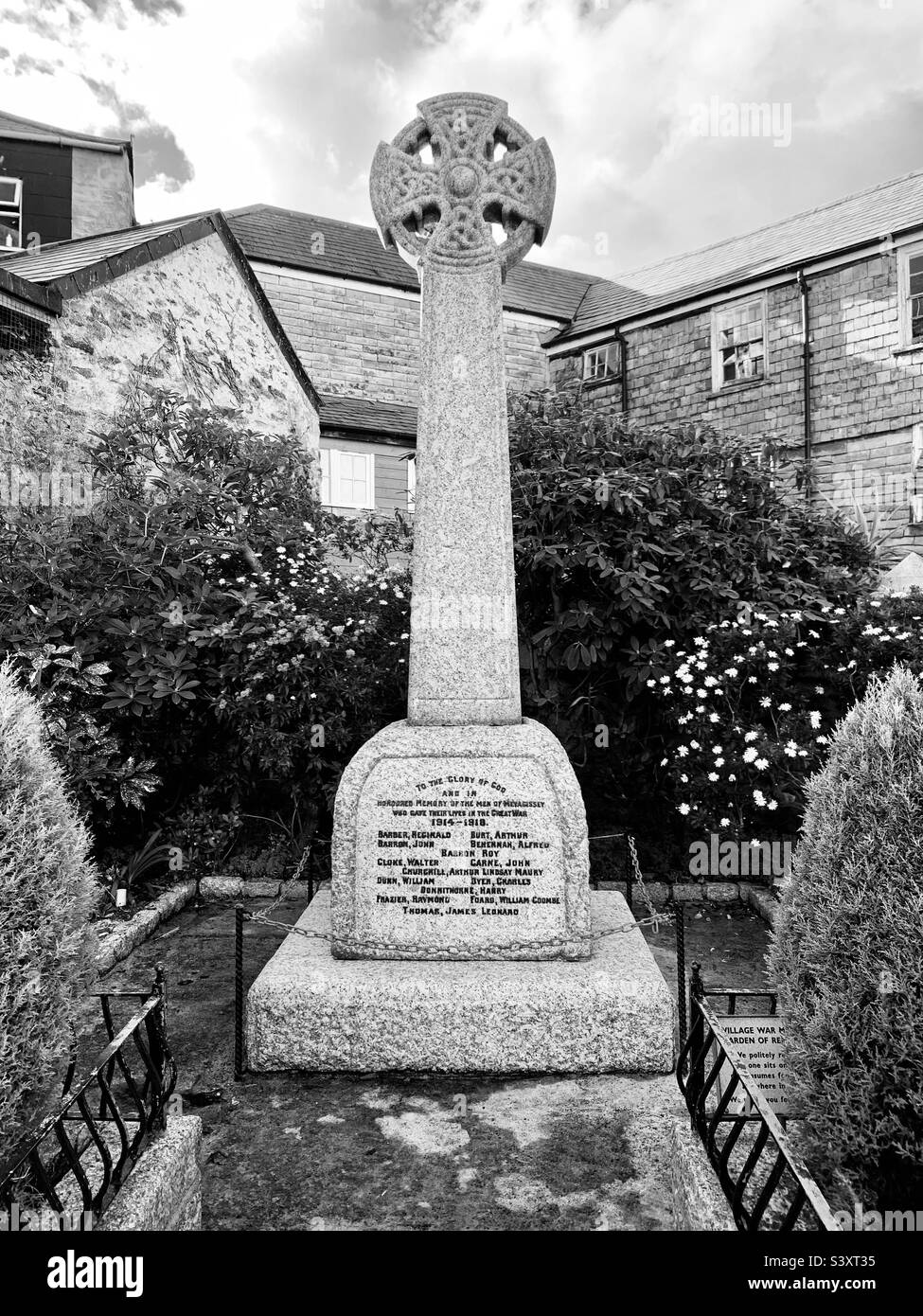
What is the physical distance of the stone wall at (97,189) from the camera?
18.6 meters

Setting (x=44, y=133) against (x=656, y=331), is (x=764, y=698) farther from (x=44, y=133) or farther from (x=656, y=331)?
(x=44, y=133)

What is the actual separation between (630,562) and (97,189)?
18.5 m

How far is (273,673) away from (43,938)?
3.86m

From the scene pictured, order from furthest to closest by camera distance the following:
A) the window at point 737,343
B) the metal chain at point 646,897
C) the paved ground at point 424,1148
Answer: the window at point 737,343, the metal chain at point 646,897, the paved ground at point 424,1148

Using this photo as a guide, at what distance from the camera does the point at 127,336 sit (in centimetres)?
802

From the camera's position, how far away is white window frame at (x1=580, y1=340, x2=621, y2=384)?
17078 millimetres

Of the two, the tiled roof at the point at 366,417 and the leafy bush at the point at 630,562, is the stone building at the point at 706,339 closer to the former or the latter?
the tiled roof at the point at 366,417

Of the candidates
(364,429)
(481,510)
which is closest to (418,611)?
(481,510)

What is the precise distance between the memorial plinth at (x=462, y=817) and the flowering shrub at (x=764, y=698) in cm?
163

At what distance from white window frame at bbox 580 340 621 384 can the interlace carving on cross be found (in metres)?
13.3

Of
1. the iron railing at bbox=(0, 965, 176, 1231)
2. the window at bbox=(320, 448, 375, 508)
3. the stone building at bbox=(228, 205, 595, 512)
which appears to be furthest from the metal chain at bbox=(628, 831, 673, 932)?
the window at bbox=(320, 448, 375, 508)

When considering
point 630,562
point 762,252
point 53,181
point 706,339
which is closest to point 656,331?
point 706,339

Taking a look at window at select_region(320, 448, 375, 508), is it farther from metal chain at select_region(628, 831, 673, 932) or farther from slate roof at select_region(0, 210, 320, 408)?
metal chain at select_region(628, 831, 673, 932)

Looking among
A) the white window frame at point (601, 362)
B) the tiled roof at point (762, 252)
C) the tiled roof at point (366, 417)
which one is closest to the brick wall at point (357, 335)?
the tiled roof at point (366, 417)
